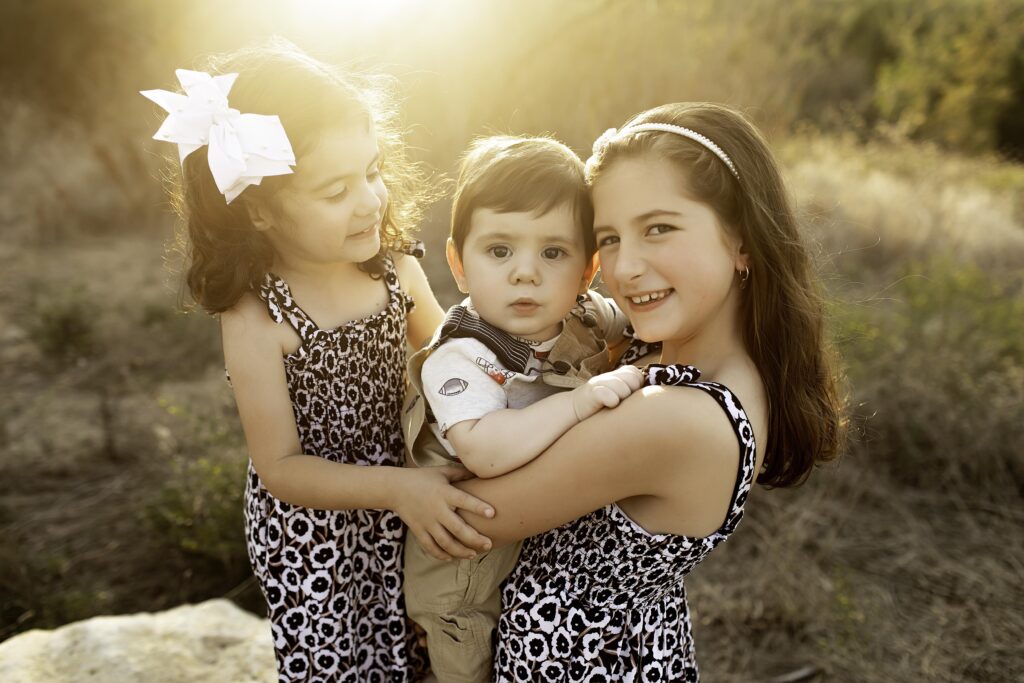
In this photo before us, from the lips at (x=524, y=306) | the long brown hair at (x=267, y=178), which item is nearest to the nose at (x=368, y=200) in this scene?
the long brown hair at (x=267, y=178)

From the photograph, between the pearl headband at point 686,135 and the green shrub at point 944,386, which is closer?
the pearl headband at point 686,135

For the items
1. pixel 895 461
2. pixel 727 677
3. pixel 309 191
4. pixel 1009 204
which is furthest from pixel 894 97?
pixel 309 191

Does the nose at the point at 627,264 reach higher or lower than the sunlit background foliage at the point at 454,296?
higher

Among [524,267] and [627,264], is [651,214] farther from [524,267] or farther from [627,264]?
[524,267]

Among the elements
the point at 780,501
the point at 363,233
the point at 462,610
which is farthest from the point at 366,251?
the point at 780,501

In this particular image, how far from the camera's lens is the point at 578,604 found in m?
1.49

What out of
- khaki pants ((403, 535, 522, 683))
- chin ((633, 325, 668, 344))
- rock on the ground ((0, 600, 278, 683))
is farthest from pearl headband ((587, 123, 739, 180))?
rock on the ground ((0, 600, 278, 683))

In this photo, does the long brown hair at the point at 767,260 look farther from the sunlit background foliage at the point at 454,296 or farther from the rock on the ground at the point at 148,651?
the rock on the ground at the point at 148,651

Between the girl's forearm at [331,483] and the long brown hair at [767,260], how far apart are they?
2.36 ft

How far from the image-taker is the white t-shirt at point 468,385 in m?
1.45

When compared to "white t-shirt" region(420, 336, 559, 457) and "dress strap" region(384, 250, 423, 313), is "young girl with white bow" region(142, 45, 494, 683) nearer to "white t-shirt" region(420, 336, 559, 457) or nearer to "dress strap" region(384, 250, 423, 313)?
"dress strap" region(384, 250, 423, 313)

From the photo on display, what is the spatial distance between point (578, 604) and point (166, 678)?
3.98ft

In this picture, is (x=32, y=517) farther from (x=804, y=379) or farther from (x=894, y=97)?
(x=894, y=97)

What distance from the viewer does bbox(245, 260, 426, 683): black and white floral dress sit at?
1.72m
